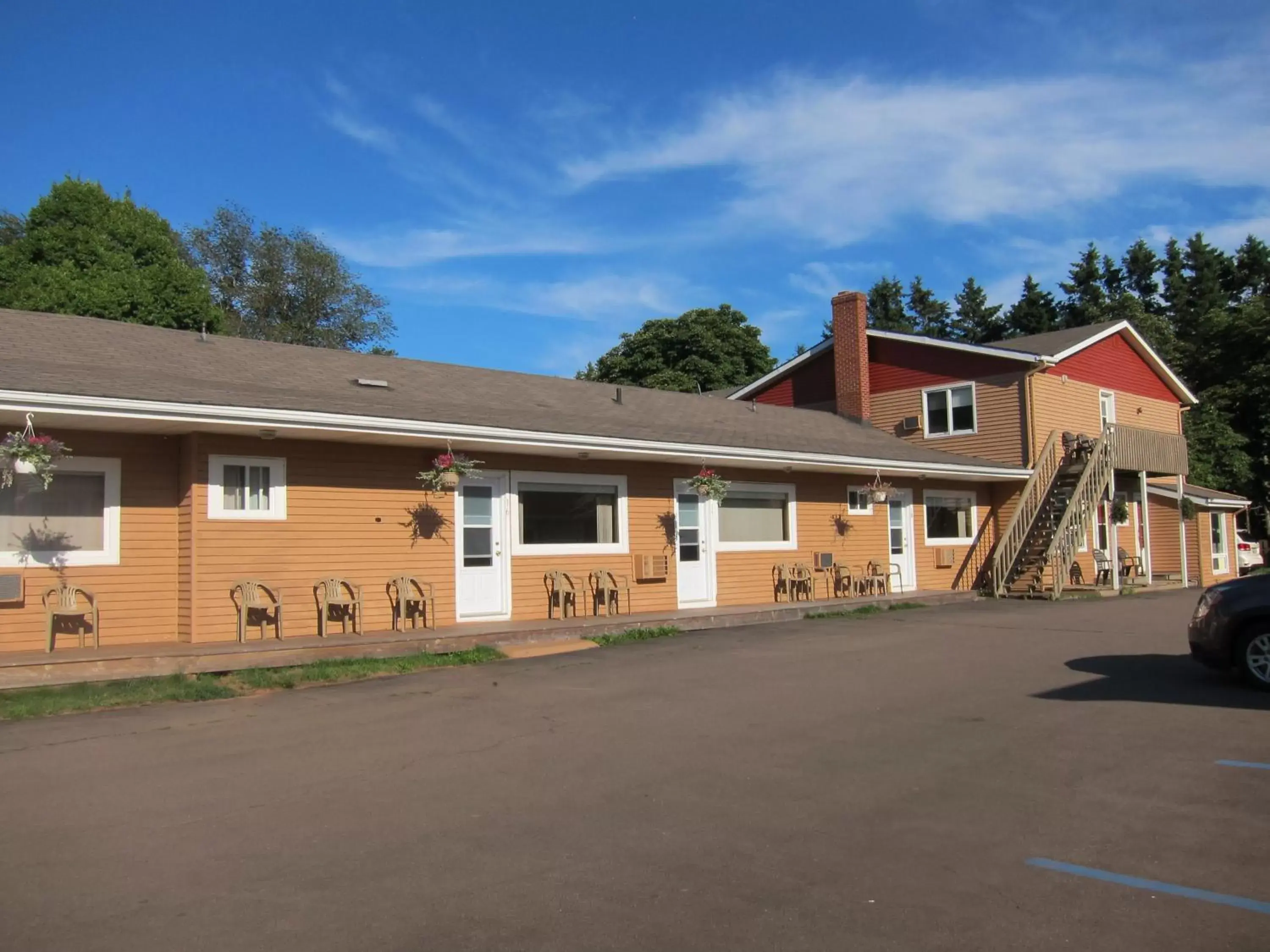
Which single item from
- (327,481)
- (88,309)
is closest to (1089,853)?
(327,481)

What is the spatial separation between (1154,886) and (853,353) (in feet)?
72.6

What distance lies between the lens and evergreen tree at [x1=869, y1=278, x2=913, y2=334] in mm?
58281

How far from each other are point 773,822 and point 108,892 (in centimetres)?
329

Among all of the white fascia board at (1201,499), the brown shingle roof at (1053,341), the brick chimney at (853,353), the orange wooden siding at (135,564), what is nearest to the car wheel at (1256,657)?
the orange wooden siding at (135,564)

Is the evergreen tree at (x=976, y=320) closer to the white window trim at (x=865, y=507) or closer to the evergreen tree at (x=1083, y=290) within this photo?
the evergreen tree at (x=1083, y=290)

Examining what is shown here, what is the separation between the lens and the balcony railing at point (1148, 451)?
23.0m

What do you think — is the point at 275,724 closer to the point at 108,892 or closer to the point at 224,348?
the point at 108,892

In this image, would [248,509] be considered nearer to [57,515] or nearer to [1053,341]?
[57,515]

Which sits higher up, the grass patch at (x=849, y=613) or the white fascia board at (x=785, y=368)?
the white fascia board at (x=785, y=368)

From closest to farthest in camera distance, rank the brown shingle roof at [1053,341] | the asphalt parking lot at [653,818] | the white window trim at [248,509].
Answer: the asphalt parking lot at [653,818]
the white window trim at [248,509]
the brown shingle roof at [1053,341]

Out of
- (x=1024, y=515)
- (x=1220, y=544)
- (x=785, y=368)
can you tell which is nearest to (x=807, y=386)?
(x=785, y=368)

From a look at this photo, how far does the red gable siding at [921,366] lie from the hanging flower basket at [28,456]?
19.7 metres

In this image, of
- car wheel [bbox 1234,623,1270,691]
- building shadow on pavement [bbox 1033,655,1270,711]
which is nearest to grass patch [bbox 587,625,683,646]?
building shadow on pavement [bbox 1033,655,1270,711]

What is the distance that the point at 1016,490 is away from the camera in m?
23.8
